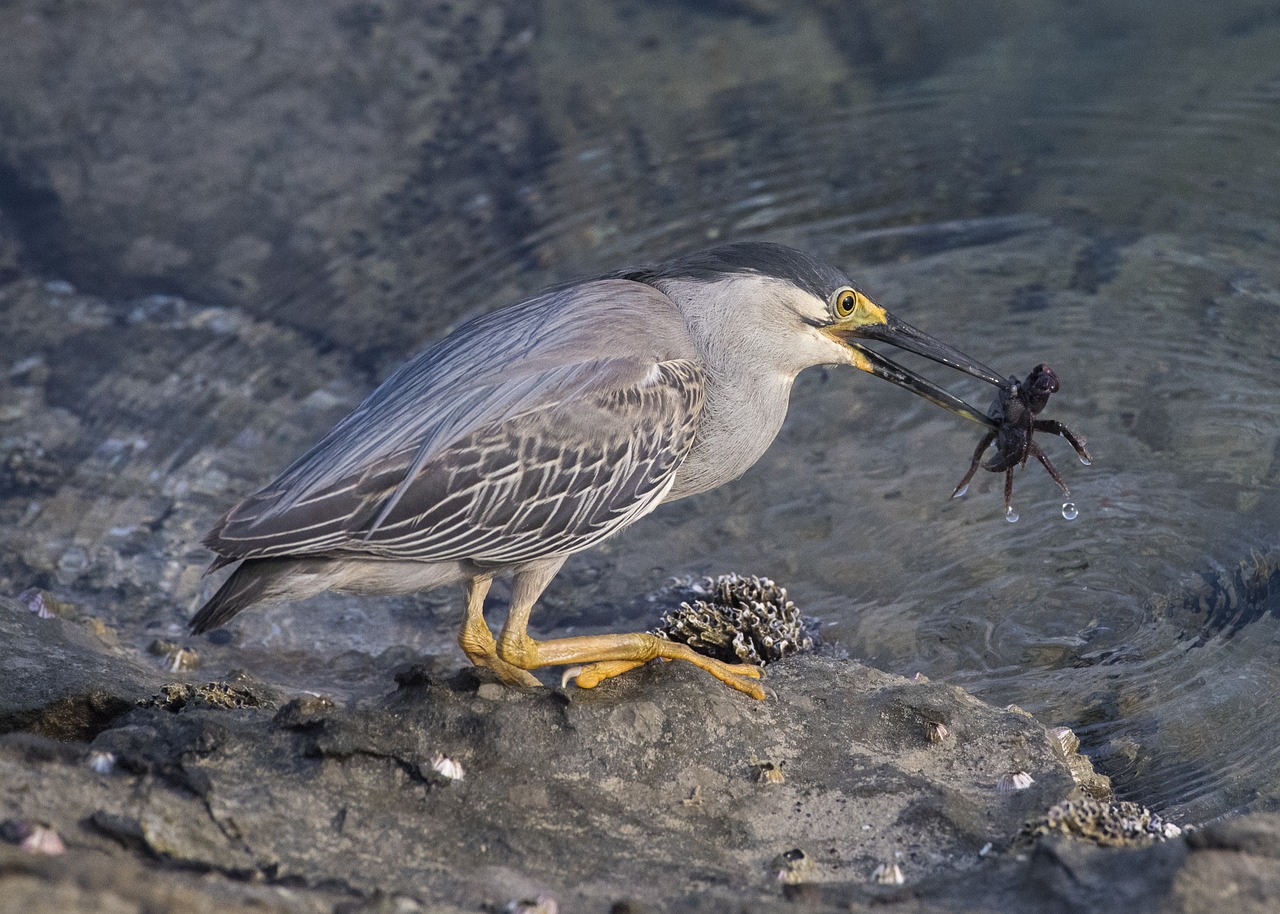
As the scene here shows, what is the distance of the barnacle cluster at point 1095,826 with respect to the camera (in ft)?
11.3

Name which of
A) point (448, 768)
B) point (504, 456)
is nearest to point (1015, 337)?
point (504, 456)

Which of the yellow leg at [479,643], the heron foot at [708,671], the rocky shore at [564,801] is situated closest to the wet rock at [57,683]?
the rocky shore at [564,801]

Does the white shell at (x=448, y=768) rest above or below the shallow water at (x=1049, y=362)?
above

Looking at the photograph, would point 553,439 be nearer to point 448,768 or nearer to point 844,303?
point 448,768

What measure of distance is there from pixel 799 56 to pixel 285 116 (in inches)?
161

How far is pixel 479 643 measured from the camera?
465cm

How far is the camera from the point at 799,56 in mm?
10008

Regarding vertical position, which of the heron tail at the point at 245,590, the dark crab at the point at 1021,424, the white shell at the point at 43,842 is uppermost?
the white shell at the point at 43,842

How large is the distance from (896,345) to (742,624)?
1267 mm

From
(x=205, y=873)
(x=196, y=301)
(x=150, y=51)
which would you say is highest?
(x=150, y=51)

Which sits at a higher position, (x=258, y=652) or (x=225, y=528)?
(x=225, y=528)

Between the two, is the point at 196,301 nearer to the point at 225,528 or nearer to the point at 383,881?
the point at 225,528

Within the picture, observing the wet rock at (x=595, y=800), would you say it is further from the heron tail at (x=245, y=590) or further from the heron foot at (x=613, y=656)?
the heron tail at (x=245, y=590)

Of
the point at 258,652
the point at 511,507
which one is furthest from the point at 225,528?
the point at 258,652
